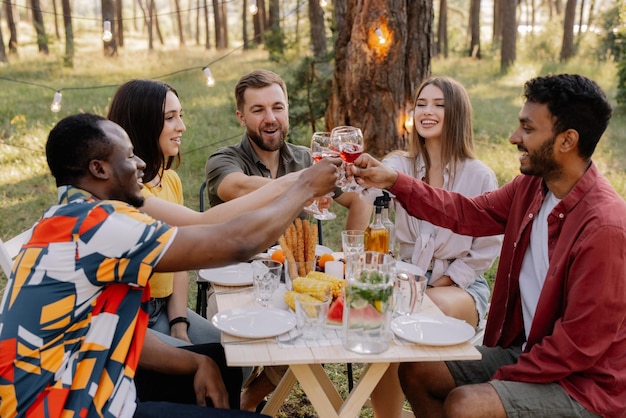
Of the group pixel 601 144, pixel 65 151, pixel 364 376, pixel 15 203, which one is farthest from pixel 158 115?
pixel 601 144

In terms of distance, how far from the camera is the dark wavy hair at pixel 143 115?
3062mm

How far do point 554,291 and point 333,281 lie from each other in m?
0.84

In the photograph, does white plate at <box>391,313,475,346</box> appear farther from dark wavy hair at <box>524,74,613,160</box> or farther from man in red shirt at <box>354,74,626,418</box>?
dark wavy hair at <box>524,74,613,160</box>

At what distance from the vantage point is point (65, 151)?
194 centimetres

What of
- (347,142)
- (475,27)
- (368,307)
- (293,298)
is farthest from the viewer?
(475,27)

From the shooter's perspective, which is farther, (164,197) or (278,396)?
(164,197)

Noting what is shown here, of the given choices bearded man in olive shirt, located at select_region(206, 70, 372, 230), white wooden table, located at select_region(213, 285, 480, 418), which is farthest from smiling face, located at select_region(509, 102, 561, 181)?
bearded man in olive shirt, located at select_region(206, 70, 372, 230)

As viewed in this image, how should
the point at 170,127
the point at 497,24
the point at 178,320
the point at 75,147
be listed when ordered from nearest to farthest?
the point at 75,147 < the point at 178,320 < the point at 170,127 < the point at 497,24

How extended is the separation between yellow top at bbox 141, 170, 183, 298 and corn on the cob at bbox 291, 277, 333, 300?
34.3 inches

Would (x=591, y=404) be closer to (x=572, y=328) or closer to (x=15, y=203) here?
(x=572, y=328)

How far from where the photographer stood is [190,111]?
1188cm

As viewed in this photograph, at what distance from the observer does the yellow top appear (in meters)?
3.10

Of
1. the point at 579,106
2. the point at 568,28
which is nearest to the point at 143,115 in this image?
the point at 579,106

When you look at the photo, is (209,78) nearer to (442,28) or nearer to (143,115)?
(143,115)
